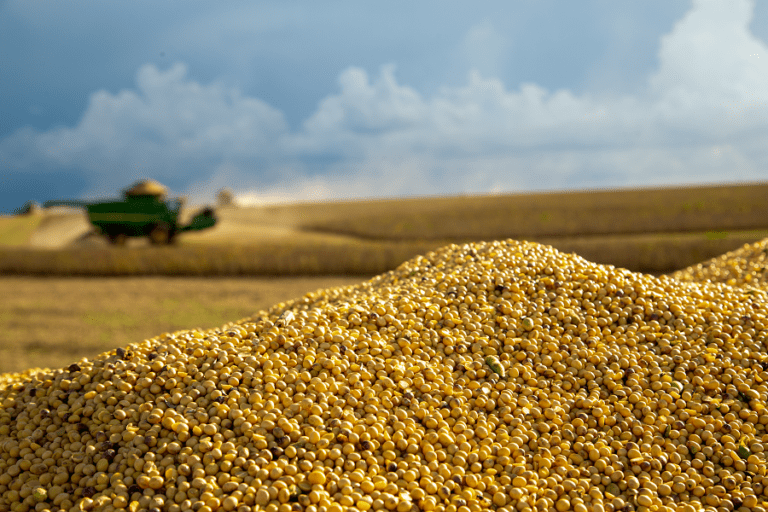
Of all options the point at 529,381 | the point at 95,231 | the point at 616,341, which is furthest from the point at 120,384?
the point at 95,231

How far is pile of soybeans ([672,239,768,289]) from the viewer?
281 cm

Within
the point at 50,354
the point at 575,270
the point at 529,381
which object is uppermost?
the point at 575,270

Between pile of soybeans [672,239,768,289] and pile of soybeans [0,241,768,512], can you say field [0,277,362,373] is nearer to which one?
pile of soybeans [0,241,768,512]

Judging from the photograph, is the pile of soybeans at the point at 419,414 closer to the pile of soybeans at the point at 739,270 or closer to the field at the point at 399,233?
the pile of soybeans at the point at 739,270

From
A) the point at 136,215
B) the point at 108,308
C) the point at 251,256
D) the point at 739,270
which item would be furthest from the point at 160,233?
the point at 739,270

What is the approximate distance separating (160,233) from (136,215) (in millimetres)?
567

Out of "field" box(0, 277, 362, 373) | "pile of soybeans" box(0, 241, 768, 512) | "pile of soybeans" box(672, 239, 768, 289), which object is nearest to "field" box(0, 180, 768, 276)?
"field" box(0, 277, 362, 373)

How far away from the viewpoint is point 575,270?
224 centimetres

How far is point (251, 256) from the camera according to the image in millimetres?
7508

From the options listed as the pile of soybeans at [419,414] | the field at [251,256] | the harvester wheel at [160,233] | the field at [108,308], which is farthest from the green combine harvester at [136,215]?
the pile of soybeans at [419,414]

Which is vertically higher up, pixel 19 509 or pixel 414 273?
pixel 414 273

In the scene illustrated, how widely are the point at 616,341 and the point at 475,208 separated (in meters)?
13.1

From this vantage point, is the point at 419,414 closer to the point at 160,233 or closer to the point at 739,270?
the point at 739,270

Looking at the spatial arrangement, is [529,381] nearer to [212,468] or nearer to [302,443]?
[302,443]
